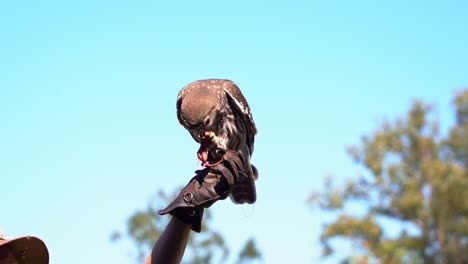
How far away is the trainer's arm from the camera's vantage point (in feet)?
7.14

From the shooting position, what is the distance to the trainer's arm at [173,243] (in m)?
2.18

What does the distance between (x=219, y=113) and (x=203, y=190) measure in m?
0.57

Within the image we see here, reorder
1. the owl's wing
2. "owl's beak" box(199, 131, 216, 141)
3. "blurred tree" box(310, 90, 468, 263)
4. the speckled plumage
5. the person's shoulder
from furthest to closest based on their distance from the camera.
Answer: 1. "blurred tree" box(310, 90, 468, 263)
2. the owl's wing
3. the speckled plumage
4. "owl's beak" box(199, 131, 216, 141)
5. the person's shoulder

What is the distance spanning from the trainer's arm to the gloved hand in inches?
1.1

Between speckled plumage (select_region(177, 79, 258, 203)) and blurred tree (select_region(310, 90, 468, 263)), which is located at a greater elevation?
blurred tree (select_region(310, 90, 468, 263))

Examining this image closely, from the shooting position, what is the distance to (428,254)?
24.5 meters

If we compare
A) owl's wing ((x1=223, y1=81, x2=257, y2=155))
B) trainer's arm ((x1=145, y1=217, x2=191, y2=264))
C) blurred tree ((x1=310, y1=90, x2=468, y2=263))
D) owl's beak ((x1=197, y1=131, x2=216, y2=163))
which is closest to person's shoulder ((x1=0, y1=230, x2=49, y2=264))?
trainer's arm ((x1=145, y1=217, x2=191, y2=264))

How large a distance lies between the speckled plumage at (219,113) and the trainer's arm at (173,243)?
1.14ft

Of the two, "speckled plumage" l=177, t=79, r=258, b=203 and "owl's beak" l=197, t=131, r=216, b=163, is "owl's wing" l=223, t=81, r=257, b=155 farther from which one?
"owl's beak" l=197, t=131, r=216, b=163

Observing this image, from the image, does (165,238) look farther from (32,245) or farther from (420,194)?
(420,194)

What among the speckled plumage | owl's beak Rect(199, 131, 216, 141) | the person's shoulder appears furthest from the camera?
the speckled plumage

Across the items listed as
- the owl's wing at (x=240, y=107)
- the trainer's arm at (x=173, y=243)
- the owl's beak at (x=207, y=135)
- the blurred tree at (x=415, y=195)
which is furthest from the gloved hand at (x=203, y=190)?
the blurred tree at (x=415, y=195)

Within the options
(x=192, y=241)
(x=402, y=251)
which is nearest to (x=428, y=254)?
(x=402, y=251)

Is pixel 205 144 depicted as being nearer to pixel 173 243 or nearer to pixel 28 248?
pixel 173 243
